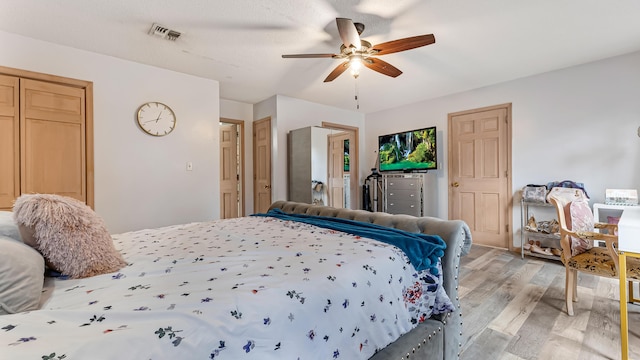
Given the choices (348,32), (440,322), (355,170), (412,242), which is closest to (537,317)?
(440,322)

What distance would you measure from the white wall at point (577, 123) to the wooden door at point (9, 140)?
551 centimetres

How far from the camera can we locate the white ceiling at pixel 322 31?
222 centimetres

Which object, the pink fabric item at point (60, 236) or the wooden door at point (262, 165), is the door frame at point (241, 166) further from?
the pink fabric item at point (60, 236)

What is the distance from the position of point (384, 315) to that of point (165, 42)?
3.10m

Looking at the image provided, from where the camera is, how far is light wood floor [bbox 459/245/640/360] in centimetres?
176

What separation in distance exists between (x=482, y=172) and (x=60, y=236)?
4754mm

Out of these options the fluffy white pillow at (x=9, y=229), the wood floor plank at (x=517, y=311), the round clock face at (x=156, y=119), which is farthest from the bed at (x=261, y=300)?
the round clock face at (x=156, y=119)

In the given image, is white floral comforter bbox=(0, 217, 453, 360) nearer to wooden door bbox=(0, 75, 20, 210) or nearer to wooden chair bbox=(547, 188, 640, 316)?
wooden chair bbox=(547, 188, 640, 316)

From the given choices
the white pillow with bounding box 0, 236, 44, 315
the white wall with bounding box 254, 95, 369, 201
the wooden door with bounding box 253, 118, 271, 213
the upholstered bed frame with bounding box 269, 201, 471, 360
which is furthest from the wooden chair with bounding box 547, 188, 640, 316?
the wooden door with bounding box 253, 118, 271, 213

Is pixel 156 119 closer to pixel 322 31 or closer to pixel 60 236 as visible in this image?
pixel 322 31

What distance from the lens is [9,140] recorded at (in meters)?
2.62

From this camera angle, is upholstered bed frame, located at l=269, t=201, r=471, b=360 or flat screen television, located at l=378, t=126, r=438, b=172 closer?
upholstered bed frame, located at l=269, t=201, r=471, b=360

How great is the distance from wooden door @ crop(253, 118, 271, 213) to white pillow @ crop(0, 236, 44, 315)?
378cm

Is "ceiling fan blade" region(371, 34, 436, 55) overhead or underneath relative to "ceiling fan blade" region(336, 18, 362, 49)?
underneath
